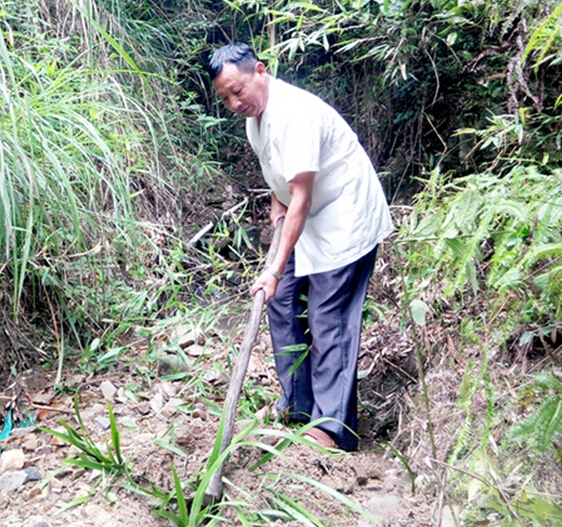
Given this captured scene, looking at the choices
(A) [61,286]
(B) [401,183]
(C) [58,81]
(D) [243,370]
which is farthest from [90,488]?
(B) [401,183]

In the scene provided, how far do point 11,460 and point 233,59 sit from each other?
1.53 m

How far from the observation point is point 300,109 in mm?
2201

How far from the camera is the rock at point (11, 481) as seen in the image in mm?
2023

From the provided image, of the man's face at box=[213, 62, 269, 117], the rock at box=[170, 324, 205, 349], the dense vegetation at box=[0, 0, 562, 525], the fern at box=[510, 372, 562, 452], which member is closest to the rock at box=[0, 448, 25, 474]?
the dense vegetation at box=[0, 0, 562, 525]

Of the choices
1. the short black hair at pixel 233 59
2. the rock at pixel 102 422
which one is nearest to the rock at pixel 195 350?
the rock at pixel 102 422

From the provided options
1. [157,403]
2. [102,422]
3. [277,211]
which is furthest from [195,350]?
[277,211]

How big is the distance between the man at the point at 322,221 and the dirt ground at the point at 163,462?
222mm

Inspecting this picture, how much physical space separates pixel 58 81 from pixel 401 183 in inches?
93.9

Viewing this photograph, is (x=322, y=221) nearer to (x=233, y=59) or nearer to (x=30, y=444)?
(x=233, y=59)

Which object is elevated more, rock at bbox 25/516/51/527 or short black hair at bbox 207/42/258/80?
short black hair at bbox 207/42/258/80

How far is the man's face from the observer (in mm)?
2211

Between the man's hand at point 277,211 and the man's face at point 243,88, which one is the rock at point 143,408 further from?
the man's face at point 243,88

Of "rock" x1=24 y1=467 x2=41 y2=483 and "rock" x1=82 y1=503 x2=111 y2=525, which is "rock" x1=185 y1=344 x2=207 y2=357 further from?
"rock" x1=82 y1=503 x2=111 y2=525

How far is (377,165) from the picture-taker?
460 centimetres
